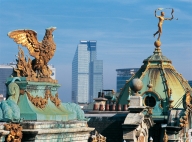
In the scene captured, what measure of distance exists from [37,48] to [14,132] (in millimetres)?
5041

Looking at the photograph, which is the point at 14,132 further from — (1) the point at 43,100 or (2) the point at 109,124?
(2) the point at 109,124

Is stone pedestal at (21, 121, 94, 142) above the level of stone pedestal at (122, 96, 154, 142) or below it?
below

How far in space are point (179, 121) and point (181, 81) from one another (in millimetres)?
10851

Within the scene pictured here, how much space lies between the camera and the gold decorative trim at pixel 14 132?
26.8 m

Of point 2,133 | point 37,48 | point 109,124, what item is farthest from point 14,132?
point 109,124

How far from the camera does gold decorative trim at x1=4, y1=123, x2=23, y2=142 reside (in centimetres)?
2683

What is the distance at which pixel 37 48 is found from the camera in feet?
102

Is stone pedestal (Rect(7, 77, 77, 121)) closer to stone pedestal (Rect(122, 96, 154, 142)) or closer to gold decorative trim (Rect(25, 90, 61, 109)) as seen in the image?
gold decorative trim (Rect(25, 90, 61, 109))

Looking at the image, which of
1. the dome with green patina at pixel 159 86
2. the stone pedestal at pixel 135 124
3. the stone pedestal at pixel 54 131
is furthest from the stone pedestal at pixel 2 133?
the dome with green patina at pixel 159 86

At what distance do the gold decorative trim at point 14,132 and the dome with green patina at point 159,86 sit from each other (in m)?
34.4

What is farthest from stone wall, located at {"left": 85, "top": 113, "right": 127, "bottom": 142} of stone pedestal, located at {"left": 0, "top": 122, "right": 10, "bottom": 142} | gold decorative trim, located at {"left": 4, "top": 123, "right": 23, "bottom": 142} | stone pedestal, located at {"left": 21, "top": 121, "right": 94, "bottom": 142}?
stone pedestal, located at {"left": 0, "top": 122, "right": 10, "bottom": 142}

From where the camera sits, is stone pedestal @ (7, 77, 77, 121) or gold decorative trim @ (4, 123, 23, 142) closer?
gold decorative trim @ (4, 123, 23, 142)

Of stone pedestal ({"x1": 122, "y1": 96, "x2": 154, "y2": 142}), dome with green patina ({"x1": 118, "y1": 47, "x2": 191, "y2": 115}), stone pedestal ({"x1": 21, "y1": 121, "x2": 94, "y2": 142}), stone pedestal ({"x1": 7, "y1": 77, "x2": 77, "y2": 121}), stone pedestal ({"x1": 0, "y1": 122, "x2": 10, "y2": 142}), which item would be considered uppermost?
dome with green patina ({"x1": 118, "y1": 47, "x2": 191, "y2": 115})

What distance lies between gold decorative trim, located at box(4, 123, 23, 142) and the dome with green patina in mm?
34446
